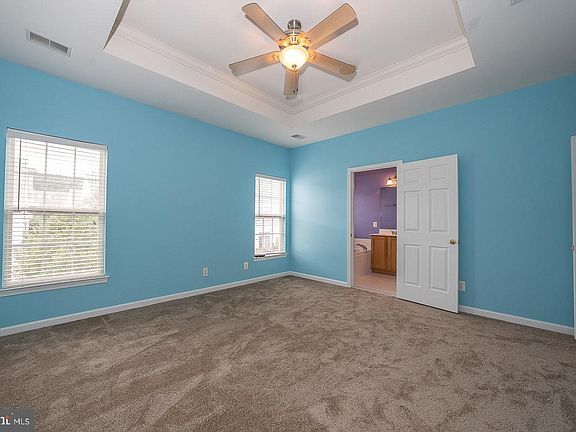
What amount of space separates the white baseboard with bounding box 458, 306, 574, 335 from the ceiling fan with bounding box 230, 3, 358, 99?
10.9 ft

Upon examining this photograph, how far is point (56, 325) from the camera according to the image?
2.91 metres

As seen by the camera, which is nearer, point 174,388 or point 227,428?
point 227,428

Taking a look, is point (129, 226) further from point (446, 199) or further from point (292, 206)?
point (446, 199)

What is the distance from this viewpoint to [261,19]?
2043 millimetres

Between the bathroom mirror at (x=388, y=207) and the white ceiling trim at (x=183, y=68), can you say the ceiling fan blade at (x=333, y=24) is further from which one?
the bathroom mirror at (x=388, y=207)

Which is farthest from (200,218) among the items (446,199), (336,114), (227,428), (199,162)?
(446,199)

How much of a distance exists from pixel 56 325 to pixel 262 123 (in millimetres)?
3758

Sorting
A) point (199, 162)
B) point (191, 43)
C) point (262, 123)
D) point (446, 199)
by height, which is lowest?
point (446, 199)

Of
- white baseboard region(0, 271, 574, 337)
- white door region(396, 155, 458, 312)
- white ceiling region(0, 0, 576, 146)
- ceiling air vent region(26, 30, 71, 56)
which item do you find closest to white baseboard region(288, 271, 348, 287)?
white door region(396, 155, 458, 312)

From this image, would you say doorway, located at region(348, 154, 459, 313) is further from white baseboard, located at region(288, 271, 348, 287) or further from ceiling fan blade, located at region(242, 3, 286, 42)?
ceiling fan blade, located at region(242, 3, 286, 42)

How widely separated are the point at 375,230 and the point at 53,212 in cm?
640

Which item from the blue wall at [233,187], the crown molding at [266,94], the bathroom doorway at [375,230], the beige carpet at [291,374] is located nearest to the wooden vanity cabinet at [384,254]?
the bathroom doorway at [375,230]

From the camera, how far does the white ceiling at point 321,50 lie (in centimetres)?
214

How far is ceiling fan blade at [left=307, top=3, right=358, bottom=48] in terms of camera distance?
194 centimetres
